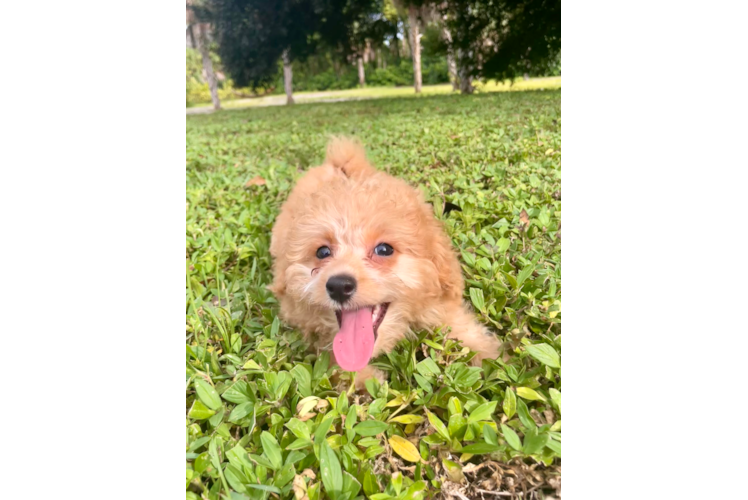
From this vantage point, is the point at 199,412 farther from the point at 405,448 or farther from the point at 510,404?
the point at 510,404

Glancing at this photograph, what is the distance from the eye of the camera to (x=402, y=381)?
130 centimetres

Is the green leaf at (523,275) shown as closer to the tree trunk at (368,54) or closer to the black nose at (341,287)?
the black nose at (341,287)

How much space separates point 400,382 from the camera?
4.22ft

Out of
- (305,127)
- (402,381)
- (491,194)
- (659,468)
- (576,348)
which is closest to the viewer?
(659,468)

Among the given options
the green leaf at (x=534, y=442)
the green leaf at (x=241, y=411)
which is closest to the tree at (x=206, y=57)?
the green leaf at (x=241, y=411)

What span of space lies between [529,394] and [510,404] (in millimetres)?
57

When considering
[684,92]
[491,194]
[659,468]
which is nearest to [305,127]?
[491,194]

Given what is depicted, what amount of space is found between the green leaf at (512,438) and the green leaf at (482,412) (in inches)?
2.5

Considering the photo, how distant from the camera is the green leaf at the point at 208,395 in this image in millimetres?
1156

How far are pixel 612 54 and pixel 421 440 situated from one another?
43.2 inches

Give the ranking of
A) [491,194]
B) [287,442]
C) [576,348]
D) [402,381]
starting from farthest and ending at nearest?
[491,194], [402,381], [287,442], [576,348]

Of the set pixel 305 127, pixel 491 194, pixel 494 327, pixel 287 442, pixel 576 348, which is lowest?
pixel 287 442

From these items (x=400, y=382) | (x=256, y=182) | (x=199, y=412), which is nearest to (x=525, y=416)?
(x=400, y=382)
